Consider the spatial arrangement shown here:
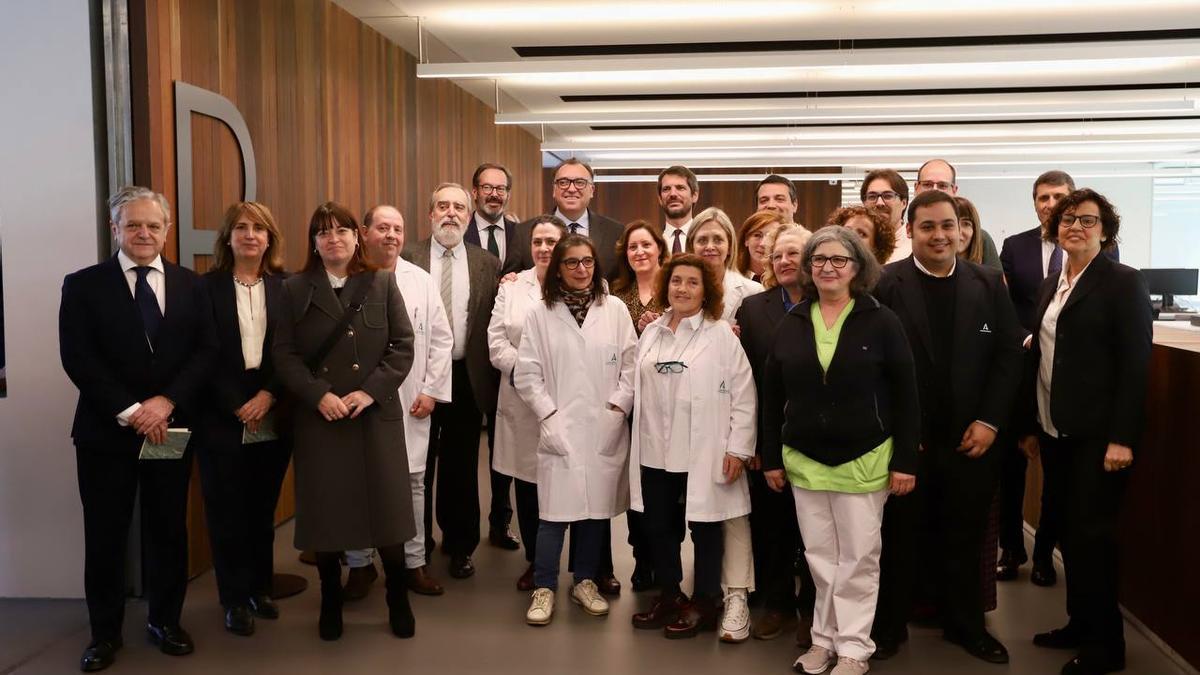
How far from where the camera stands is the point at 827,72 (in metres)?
7.79

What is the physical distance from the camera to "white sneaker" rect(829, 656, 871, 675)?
9.97 ft

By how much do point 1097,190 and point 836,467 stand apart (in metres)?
14.3

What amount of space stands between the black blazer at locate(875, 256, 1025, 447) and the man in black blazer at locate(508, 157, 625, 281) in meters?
1.56

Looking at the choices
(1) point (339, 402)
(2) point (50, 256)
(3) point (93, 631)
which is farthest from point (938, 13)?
(3) point (93, 631)

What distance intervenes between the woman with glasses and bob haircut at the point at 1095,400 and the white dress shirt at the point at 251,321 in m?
2.93

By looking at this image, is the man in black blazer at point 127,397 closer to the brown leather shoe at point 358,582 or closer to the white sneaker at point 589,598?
the brown leather shoe at point 358,582

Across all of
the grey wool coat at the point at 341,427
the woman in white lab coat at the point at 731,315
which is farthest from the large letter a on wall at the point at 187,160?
the woman in white lab coat at the point at 731,315

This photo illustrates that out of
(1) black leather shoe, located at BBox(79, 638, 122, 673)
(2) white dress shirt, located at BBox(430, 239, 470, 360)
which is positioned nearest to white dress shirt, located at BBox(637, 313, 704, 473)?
(2) white dress shirt, located at BBox(430, 239, 470, 360)

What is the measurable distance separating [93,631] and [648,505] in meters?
2.05

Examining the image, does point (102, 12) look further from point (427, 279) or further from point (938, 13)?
point (938, 13)

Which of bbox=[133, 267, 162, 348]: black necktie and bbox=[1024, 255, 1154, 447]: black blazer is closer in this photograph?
bbox=[1024, 255, 1154, 447]: black blazer

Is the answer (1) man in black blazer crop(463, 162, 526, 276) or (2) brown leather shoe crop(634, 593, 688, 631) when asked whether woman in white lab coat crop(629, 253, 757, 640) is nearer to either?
(2) brown leather shoe crop(634, 593, 688, 631)

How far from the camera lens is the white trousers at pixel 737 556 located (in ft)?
11.2

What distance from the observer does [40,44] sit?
12.1 ft
